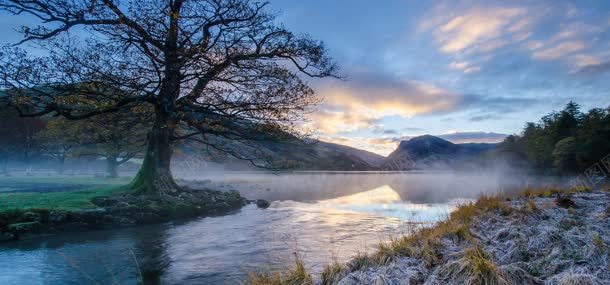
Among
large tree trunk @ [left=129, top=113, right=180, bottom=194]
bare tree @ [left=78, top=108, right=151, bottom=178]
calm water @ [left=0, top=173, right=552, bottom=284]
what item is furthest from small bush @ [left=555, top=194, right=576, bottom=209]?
bare tree @ [left=78, top=108, right=151, bottom=178]

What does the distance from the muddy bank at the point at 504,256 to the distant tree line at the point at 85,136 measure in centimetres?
1955

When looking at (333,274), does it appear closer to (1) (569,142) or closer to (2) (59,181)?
(2) (59,181)

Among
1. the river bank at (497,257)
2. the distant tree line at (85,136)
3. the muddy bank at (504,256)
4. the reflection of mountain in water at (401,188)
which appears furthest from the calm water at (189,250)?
the reflection of mountain in water at (401,188)

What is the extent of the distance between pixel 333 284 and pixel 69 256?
31.7 ft

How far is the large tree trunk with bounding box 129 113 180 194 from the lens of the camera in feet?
70.1

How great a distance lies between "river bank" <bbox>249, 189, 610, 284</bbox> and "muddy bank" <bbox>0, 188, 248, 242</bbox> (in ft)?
40.4

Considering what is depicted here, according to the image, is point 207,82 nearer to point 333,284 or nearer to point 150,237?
point 150,237

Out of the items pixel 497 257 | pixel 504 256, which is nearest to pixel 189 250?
pixel 497 257

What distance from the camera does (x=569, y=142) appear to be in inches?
2763

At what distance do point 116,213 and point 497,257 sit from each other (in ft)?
54.3

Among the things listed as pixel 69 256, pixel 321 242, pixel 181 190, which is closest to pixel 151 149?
pixel 181 190

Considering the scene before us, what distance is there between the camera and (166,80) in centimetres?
1936

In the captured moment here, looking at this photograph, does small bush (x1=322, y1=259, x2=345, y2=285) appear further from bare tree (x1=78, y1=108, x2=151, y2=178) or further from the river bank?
bare tree (x1=78, y1=108, x2=151, y2=178)

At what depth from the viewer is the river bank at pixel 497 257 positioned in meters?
5.34
